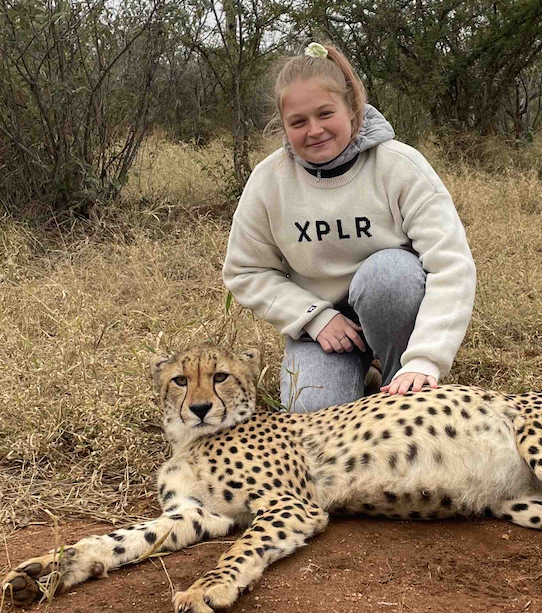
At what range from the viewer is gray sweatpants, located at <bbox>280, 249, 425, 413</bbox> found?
2367 millimetres

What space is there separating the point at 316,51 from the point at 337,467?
51.1 inches

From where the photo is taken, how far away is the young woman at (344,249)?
230 cm

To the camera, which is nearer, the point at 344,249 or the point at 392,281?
the point at 392,281

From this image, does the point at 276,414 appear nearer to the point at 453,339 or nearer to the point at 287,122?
the point at 453,339

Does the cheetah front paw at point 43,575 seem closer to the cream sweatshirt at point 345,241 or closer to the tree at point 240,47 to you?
the cream sweatshirt at point 345,241

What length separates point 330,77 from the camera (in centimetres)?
234

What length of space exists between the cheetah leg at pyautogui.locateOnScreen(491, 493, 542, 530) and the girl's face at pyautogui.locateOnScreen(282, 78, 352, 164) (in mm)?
1169

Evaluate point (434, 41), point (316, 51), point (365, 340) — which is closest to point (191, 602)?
point (365, 340)

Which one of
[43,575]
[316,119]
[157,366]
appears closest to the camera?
[43,575]

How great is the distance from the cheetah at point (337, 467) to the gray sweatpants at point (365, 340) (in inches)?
12.3

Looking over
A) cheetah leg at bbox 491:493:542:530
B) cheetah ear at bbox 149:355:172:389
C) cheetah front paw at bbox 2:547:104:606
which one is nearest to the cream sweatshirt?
cheetah leg at bbox 491:493:542:530

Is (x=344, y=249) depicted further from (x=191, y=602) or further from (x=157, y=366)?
(x=191, y=602)

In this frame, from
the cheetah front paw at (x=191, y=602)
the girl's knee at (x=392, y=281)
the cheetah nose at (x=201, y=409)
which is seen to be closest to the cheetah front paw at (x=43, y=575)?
the cheetah front paw at (x=191, y=602)

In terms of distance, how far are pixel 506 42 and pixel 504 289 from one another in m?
4.12
